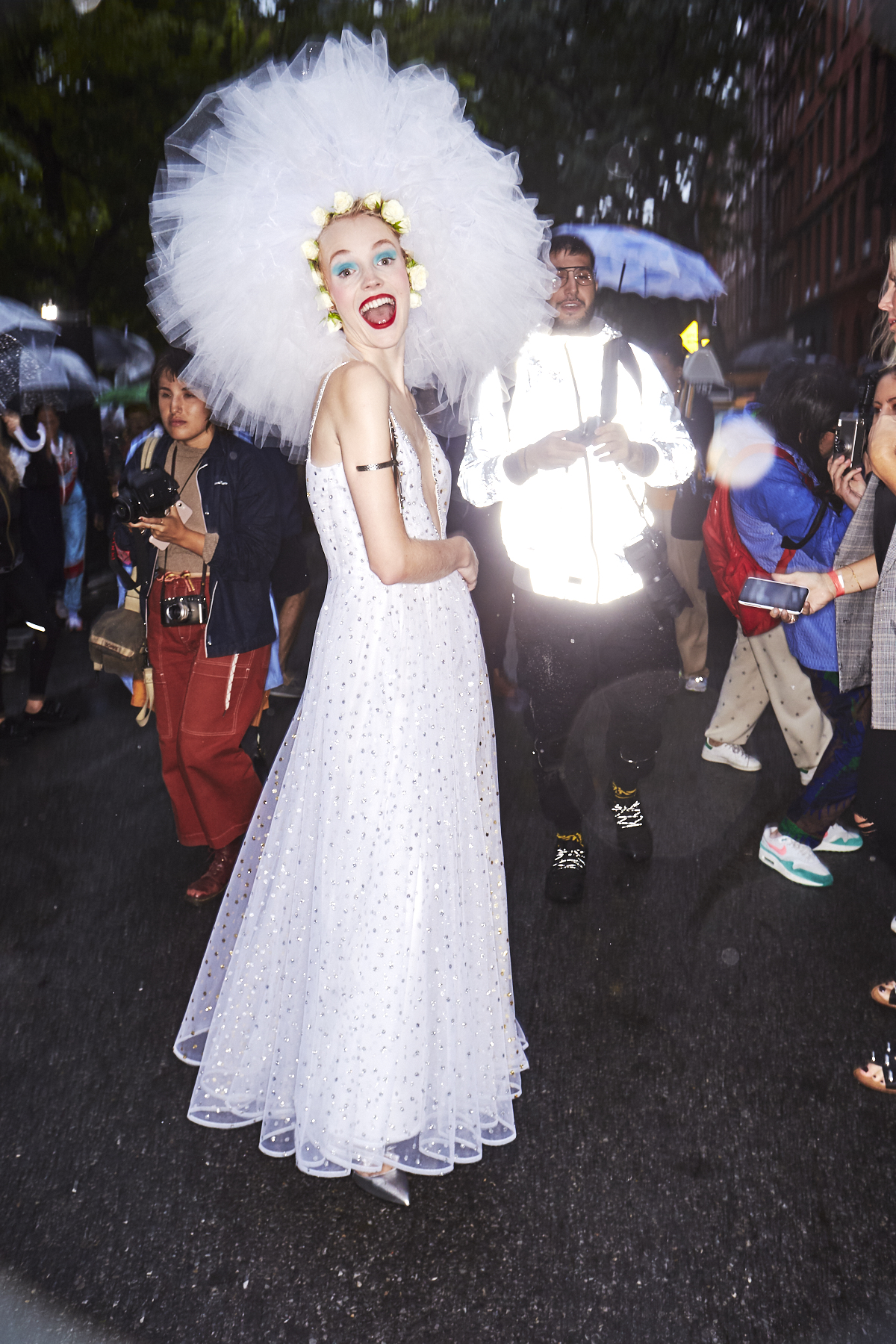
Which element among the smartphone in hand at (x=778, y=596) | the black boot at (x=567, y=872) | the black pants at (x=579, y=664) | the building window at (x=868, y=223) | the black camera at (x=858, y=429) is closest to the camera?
the black camera at (x=858, y=429)

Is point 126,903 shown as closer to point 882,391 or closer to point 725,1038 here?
point 725,1038

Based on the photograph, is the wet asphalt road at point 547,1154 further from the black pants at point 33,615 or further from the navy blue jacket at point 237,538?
the black pants at point 33,615

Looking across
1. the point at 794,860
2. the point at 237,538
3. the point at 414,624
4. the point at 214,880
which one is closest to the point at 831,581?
the point at 794,860

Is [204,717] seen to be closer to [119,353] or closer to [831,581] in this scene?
[831,581]

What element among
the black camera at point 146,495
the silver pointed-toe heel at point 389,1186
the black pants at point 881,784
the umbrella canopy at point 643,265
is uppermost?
the umbrella canopy at point 643,265

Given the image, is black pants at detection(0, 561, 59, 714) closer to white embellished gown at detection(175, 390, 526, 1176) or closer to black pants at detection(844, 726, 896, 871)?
white embellished gown at detection(175, 390, 526, 1176)

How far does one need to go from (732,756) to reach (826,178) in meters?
40.5

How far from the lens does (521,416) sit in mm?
3336

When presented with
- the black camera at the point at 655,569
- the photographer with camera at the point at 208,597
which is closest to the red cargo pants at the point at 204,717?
the photographer with camera at the point at 208,597

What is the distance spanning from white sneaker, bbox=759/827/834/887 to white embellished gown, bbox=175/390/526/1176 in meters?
1.78

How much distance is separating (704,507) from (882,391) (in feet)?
10.9

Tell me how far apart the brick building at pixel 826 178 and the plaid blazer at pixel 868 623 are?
810 inches

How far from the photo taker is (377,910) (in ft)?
7.50

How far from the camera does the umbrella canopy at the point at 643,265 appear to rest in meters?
5.90
